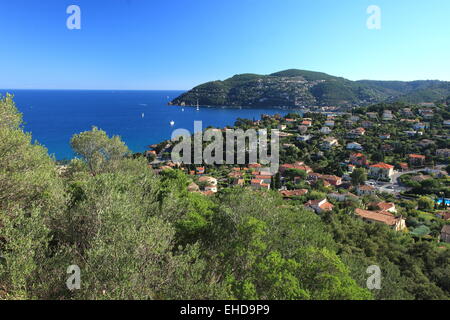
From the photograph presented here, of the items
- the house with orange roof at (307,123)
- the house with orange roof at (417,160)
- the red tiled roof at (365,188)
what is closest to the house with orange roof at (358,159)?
the house with orange roof at (417,160)

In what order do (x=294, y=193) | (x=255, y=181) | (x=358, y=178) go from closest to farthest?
1. (x=294, y=193)
2. (x=255, y=181)
3. (x=358, y=178)

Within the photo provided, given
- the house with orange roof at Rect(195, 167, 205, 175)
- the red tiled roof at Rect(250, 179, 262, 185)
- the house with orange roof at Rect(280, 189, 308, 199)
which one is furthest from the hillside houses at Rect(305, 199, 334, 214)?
the house with orange roof at Rect(195, 167, 205, 175)

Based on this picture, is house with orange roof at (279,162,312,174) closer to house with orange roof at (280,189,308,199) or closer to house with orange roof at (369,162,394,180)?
house with orange roof at (280,189,308,199)

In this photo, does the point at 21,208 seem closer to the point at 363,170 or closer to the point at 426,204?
the point at 426,204

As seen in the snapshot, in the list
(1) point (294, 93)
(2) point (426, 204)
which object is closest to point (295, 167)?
(2) point (426, 204)
